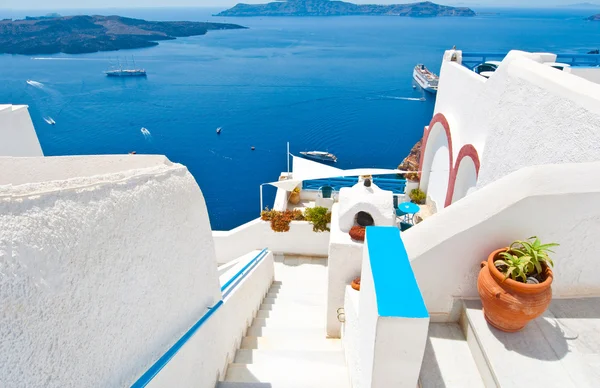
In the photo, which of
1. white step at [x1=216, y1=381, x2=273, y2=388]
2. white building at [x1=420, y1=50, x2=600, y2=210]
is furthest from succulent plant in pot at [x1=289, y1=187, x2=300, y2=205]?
white step at [x1=216, y1=381, x2=273, y2=388]

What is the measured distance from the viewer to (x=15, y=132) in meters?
8.13

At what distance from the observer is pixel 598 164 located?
141 inches

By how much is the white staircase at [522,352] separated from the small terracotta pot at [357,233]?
2.27 m

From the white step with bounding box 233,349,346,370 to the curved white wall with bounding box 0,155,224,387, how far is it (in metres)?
1.75

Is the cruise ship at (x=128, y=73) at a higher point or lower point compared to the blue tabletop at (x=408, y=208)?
lower

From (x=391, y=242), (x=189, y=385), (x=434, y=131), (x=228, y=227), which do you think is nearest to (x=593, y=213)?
(x=391, y=242)

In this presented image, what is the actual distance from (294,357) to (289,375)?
1.47 ft

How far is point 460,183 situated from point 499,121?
341 centimetres

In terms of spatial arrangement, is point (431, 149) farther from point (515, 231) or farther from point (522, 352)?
point (522, 352)

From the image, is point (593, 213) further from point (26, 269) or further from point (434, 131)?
point (434, 131)

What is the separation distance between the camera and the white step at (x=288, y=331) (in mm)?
6633

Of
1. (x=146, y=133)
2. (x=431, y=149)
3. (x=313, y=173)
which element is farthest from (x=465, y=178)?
(x=146, y=133)

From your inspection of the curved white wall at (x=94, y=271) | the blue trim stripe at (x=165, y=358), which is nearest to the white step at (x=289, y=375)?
the blue trim stripe at (x=165, y=358)

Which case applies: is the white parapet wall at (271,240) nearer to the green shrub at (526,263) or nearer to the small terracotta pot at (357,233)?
the small terracotta pot at (357,233)
